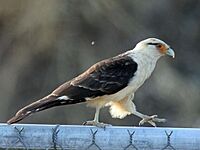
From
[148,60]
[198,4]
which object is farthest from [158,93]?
[148,60]

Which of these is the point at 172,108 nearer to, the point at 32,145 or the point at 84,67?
the point at 84,67

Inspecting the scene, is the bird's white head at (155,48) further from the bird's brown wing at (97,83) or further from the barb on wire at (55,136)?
the barb on wire at (55,136)

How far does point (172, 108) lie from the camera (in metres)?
11.2

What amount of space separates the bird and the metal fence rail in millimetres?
1026

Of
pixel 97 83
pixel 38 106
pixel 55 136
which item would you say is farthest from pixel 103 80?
pixel 55 136

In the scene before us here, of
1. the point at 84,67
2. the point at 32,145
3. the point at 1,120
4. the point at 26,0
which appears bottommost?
the point at 32,145

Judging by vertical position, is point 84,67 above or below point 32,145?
above

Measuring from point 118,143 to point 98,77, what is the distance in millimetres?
1518

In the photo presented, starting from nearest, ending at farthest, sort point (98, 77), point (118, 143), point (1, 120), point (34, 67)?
point (118, 143) < point (98, 77) < point (1, 120) < point (34, 67)

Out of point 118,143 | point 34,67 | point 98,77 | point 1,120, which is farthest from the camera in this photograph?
point 34,67

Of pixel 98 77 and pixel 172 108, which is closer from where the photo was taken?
pixel 98 77

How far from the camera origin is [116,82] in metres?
4.66

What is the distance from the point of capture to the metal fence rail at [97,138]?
10.0ft

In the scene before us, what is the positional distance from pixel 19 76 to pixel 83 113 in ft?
3.70
